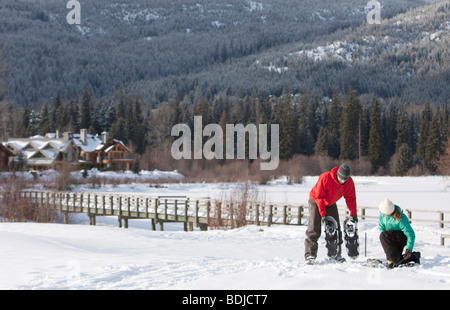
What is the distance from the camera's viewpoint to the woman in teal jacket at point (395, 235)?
8227 mm

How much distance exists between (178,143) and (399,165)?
123ft

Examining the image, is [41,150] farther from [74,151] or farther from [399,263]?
[399,263]

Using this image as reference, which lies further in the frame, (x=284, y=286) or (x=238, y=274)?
(x=238, y=274)

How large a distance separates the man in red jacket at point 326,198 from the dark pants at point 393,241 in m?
0.79

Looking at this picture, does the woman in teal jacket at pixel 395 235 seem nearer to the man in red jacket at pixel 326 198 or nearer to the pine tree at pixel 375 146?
the man in red jacket at pixel 326 198

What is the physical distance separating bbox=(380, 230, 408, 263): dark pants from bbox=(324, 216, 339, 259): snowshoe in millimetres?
881

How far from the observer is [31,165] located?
67.8m

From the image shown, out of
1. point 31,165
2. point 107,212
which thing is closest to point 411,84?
point 31,165

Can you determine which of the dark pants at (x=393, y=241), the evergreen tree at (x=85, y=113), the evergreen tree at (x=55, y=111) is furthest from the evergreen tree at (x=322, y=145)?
the dark pants at (x=393, y=241)

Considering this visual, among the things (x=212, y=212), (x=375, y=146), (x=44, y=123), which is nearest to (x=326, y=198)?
(x=212, y=212)

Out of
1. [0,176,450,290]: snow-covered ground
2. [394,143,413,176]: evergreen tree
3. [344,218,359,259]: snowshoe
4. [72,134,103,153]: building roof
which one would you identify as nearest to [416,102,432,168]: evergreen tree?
[394,143,413,176]: evergreen tree

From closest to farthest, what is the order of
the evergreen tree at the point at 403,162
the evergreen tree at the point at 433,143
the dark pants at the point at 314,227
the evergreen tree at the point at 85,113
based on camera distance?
the dark pants at the point at 314,227, the evergreen tree at the point at 403,162, the evergreen tree at the point at 433,143, the evergreen tree at the point at 85,113

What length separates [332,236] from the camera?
9039 millimetres
